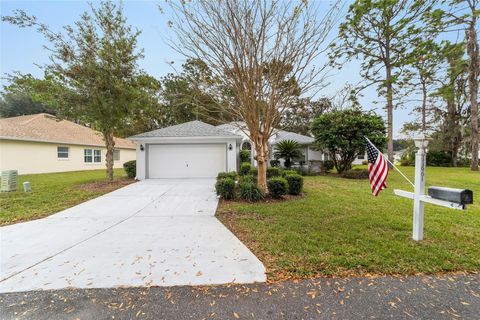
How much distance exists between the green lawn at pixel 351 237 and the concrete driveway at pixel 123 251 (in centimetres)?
51

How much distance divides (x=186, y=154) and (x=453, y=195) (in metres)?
11.1

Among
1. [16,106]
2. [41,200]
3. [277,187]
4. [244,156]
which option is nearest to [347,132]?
[244,156]

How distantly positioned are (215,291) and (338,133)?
12454 millimetres

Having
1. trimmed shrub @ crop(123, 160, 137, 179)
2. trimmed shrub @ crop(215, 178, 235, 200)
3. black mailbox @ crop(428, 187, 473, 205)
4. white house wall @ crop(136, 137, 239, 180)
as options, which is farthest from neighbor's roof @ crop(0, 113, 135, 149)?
black mailbox @ crop(428, 187, 473, 205)

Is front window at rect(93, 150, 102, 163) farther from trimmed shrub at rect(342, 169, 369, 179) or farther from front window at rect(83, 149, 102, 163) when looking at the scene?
trimmed shrub at rect(342, 169, 369, 179)

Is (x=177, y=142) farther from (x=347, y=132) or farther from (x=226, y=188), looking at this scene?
(x=347, y=132)

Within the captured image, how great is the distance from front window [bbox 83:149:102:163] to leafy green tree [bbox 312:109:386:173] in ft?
64.1

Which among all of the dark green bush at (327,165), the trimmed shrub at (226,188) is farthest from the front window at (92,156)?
the dark green bush at (327,165)

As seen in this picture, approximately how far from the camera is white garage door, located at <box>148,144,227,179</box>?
40.1 feet

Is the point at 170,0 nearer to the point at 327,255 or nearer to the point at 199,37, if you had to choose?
the point at 199,37

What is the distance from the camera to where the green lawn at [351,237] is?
310 cm

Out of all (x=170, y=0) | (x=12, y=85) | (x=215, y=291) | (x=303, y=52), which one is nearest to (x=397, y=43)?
(x=303, y=52)

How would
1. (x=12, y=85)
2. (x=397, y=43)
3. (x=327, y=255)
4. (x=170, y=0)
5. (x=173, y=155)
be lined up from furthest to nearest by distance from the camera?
(x=397, y=43) → (x=173, y=155) → (x=12, y=85) → (x=170, y=0) → (x=327, y=255)

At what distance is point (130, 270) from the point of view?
307cm
